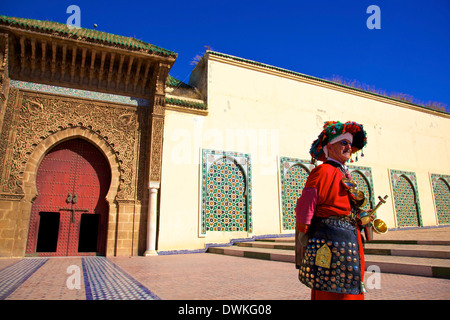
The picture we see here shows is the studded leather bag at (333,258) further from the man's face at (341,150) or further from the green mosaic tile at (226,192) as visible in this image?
the green mosaic tile at (226,192)

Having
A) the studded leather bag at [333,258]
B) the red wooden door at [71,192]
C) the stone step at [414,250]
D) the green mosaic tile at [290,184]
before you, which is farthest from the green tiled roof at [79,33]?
the studded leather bag at [333,258]

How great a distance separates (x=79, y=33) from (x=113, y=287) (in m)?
5.44

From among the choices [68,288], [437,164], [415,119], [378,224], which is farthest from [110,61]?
[437,164]

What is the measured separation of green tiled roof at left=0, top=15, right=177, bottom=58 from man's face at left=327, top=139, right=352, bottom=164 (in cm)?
529

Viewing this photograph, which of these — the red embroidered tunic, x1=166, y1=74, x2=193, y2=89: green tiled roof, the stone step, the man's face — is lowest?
the stone step

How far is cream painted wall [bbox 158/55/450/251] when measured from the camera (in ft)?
20.5

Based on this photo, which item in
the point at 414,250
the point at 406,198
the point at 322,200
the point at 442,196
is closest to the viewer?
the point at 322,200

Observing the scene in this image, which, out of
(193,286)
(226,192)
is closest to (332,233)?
(193,286)

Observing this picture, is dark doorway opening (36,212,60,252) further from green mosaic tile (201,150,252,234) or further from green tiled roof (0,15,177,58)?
green tiled roof (0,15,177,58)


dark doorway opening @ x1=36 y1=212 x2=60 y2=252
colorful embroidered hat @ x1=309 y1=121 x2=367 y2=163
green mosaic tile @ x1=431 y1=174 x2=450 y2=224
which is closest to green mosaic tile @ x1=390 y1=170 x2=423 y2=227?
green mosaic tile @ x1=431 y1=174 x2=450 y2=224

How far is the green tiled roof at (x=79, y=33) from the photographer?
211 inches

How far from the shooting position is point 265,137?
7.40 metres

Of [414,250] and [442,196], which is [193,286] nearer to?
[414,250]

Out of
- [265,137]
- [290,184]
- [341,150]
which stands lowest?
[341,150]
